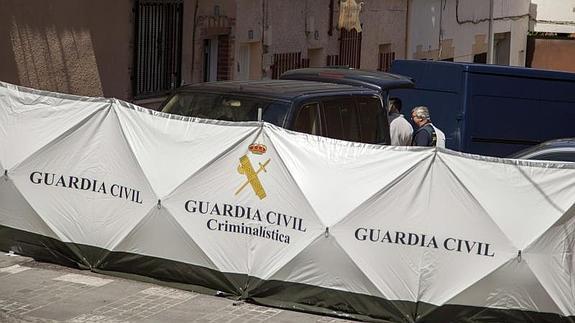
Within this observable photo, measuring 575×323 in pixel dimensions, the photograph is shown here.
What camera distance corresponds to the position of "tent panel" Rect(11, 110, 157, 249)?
10.4 metres

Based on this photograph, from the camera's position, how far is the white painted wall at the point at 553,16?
35141mm

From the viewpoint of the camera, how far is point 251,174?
9.88 meters

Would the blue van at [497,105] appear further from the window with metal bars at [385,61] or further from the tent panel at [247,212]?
the window with metal bars at [385,61]

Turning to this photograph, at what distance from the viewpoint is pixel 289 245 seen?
32.0 ft

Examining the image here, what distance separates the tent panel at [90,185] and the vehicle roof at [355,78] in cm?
428

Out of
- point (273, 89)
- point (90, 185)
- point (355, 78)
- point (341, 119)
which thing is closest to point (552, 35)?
point (355, 78)

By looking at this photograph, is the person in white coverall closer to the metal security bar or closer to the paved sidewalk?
the metal security bar

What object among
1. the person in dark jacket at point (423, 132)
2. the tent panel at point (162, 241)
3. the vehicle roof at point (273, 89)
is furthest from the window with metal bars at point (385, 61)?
the tent panel at point (162, 241)

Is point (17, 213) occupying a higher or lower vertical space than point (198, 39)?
lower

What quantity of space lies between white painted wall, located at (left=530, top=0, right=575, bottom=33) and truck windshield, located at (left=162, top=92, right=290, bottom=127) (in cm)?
2502

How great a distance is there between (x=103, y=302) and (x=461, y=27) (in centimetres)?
2352

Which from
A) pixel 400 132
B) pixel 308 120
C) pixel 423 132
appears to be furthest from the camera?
pixel 400 132

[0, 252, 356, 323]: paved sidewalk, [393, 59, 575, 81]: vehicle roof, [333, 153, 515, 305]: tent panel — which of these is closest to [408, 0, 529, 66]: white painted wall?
[393, 59, 575, 81]: vehicle roof

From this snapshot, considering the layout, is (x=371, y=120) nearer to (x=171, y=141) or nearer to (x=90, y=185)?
(x=171, y=141)
